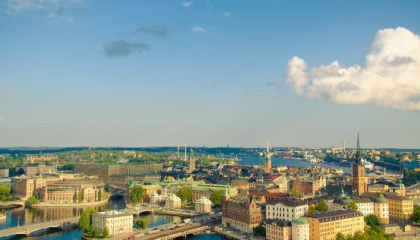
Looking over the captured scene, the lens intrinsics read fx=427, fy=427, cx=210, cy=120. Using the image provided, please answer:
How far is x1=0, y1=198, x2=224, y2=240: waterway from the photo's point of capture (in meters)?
68.4

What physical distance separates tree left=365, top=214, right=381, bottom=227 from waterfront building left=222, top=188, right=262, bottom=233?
17768 mm

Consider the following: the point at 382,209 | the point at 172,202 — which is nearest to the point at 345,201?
the point at 382,209

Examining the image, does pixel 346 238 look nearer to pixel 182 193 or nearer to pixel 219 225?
pixel 219 225

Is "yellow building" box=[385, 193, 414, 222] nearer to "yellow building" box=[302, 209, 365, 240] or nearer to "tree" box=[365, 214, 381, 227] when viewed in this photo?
"tree" box=[365, 214, 381, 227]

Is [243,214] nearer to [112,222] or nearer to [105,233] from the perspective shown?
[112,222]

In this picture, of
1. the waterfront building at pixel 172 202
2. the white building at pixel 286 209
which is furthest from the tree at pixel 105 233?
the waterfront building at pixel 172 202

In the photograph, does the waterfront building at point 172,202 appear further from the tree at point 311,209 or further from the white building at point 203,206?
the tree at point 311,209

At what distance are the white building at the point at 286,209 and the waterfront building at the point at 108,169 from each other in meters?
104

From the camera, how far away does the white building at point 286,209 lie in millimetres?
69000

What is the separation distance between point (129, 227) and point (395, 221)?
159 ft

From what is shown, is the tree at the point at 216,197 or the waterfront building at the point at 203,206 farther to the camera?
the tree at the point at 216,197

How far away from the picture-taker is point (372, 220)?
7088 cm

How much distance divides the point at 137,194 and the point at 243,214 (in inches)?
1712

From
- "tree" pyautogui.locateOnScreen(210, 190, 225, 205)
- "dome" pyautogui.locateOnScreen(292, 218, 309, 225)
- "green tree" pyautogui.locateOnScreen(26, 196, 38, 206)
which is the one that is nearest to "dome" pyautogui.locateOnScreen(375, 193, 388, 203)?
"dome" pyautogui.locateOnScreen(292, 218, 309, 225)
